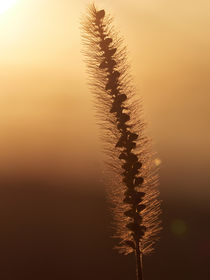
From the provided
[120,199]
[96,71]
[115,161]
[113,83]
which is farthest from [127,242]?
[96,71]

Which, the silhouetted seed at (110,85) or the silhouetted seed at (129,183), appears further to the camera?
the silhouetted seed at (110,85)

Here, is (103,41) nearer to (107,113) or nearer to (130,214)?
(107,113)

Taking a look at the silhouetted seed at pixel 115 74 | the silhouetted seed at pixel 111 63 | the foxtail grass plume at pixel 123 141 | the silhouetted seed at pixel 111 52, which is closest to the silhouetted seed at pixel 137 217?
the foxtail grass plume at pixel 123 141

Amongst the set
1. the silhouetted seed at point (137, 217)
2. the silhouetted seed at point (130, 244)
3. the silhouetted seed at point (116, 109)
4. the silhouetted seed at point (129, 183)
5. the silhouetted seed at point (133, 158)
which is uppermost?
the silhouetted seed at point (116, 109)

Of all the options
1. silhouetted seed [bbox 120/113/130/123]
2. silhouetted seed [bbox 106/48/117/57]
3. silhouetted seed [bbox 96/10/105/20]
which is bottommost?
silhouetted seed [bbox 120/113/130/123]

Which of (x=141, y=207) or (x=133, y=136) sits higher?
(x=133, y=136)

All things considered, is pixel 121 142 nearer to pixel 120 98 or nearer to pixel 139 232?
pixel 120 98

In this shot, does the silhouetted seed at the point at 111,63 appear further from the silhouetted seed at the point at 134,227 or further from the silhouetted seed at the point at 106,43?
the silhouetted seed at the point at 134,227

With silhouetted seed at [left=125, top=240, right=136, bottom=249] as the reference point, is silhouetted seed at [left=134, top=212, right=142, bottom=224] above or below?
above

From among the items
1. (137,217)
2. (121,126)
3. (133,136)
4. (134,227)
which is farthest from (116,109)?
(134,227)

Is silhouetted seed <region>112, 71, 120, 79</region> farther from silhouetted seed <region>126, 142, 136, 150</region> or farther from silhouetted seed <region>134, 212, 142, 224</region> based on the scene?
silhouetted seed <region>134, 212, 142, 224</region>

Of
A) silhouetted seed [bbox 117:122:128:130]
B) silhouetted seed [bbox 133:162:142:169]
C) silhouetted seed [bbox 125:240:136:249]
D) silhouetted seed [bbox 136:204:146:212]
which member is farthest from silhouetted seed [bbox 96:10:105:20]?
silhouetted seed [bbox 125:240:136:249]
